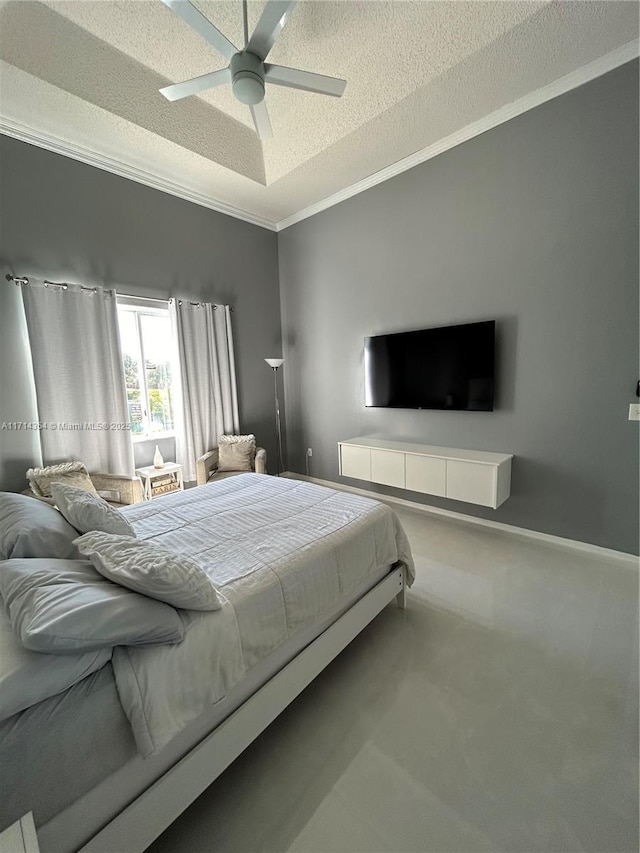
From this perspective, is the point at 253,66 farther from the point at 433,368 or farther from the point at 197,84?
the point at 433,368

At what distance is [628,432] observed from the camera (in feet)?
7.86

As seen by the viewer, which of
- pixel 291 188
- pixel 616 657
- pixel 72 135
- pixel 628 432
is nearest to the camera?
pixel 616 657

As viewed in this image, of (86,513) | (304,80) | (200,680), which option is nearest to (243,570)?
(200,680)

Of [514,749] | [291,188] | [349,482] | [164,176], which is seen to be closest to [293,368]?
[349,482]

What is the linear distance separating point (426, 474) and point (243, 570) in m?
2.04

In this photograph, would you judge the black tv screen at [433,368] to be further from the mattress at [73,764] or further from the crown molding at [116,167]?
the mattress at [73,764]

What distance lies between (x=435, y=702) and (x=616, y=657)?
962 millimetres

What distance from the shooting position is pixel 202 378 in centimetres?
387

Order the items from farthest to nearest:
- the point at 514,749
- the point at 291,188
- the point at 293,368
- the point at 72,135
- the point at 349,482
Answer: the point at 293,368 < the point at 349,482 < the point at 291,188 < the point at 72,135 < the point at 514,749

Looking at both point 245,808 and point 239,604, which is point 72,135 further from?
point 245,808

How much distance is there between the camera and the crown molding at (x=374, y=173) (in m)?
A: 2.30

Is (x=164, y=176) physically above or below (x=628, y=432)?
above

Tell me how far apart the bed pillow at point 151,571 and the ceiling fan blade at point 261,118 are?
2434 mm

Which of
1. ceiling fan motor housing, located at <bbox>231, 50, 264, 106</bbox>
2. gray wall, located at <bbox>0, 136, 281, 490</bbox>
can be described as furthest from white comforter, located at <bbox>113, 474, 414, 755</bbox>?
ceiling fan motor housing, located at <bbox>231, 50, 264, 106</bbox>
